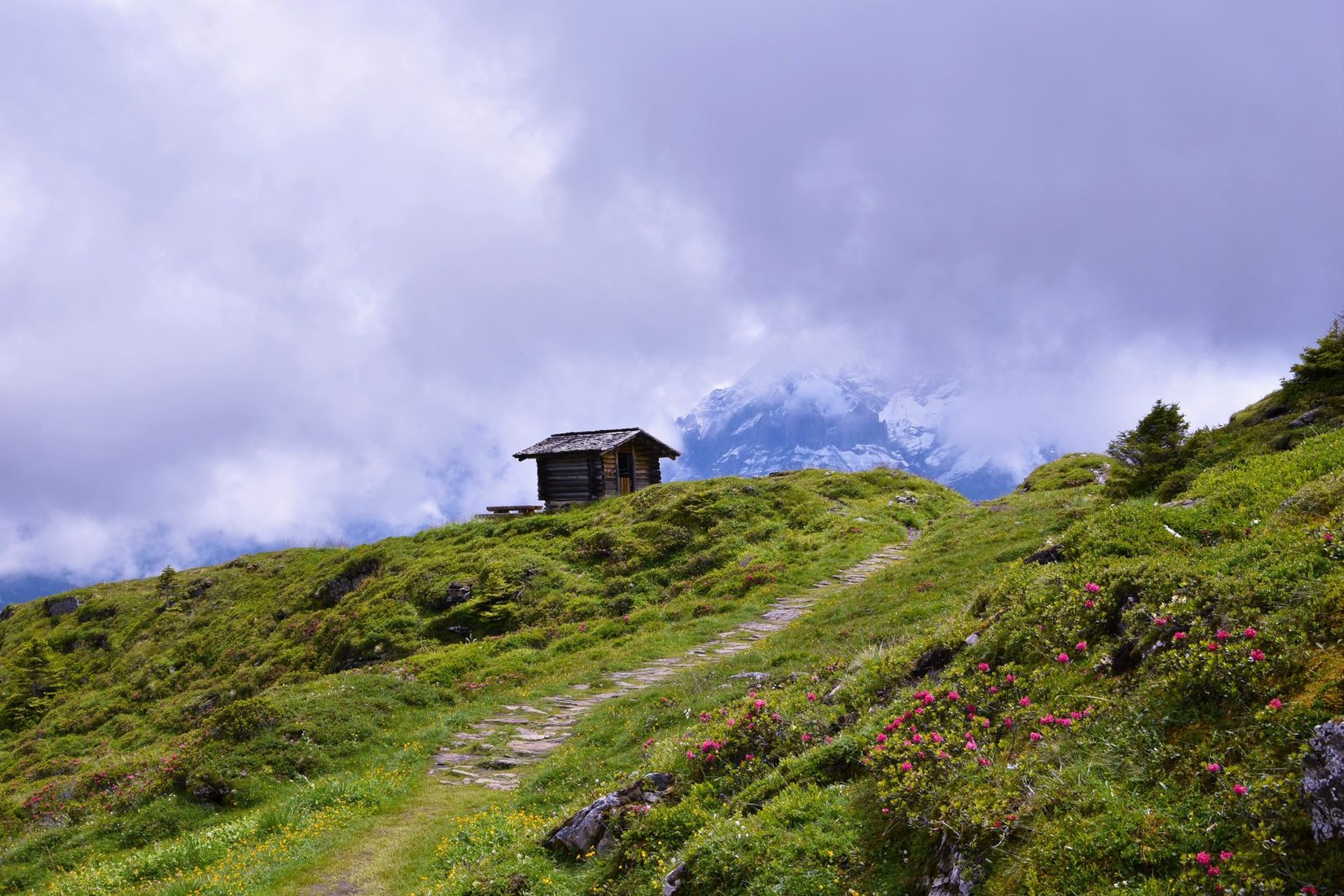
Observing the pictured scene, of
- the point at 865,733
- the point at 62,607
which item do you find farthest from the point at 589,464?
the point at 62,607

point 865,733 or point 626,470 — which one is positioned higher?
point 626,470

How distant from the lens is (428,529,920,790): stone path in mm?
15914

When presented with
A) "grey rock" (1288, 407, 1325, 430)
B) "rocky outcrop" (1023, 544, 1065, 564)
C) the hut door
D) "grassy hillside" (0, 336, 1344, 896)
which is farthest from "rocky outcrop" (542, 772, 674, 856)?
the hut door

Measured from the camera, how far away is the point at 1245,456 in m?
14.0

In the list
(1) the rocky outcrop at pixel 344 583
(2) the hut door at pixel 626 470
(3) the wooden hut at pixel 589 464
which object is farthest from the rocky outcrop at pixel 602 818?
(2) the hut door at pixel 626 470

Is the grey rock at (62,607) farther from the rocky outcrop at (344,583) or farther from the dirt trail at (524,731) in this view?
the dirt trail at (524,731)

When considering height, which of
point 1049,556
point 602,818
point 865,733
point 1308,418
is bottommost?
point 602,818

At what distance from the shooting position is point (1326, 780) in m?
4.56

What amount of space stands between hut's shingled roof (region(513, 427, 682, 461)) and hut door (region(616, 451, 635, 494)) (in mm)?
1672

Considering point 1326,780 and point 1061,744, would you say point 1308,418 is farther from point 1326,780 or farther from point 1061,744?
point 1326,780

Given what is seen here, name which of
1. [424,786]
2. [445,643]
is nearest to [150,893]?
[424,786]

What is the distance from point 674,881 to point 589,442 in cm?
4539

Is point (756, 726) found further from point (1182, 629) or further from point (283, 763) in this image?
point (283, 763)

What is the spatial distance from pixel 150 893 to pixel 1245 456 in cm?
2201
